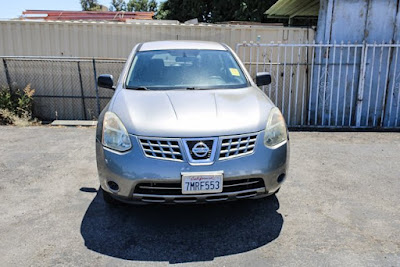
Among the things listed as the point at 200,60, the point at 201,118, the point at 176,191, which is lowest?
the point at 176,191

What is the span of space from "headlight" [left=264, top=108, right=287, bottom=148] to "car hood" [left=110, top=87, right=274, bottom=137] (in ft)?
0.22

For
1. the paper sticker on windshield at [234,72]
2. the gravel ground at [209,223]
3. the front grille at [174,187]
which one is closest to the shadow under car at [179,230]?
the gravel ground at [209,223]

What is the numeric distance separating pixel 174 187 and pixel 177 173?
0.46ft

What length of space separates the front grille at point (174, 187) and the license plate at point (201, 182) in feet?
0.23

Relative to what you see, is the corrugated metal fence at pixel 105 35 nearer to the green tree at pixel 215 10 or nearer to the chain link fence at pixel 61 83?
the chain link fence at pixel 61 83

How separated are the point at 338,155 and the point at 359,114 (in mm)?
2477

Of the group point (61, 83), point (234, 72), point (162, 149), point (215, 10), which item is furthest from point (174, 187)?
point (215, 10)

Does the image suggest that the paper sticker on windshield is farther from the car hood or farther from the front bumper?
the front bumper

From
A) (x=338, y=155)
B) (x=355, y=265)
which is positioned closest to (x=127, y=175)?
(x=355, y=265)

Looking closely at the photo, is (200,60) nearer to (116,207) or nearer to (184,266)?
(116,207)

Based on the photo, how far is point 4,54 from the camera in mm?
8984

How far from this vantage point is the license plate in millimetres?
3023

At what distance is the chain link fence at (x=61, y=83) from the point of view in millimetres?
8828

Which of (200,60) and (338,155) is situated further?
(338,155)
